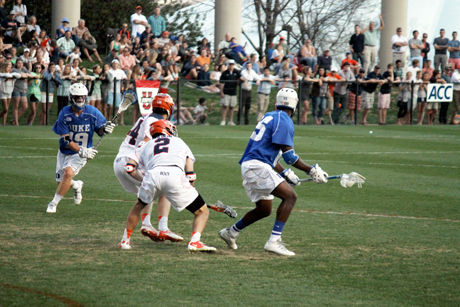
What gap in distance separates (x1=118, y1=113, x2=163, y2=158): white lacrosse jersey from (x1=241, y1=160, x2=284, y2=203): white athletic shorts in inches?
52.2

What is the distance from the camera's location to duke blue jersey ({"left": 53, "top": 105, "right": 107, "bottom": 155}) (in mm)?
9844

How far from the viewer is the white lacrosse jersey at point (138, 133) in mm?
8023

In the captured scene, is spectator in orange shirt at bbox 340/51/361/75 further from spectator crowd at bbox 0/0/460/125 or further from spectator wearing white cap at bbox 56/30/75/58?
spectator wearing white cap at bbox 56/30/75/58

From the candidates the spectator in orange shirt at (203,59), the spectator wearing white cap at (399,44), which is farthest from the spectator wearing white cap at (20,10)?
the spectator wearing white cap at (399,44)

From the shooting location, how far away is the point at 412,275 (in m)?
6.54

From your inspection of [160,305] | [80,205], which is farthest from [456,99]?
[160,305]

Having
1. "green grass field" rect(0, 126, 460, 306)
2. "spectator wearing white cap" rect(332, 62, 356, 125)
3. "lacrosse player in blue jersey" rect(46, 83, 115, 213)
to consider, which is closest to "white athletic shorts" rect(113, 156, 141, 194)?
"green grass field" rect(0, 126, 460, 306)

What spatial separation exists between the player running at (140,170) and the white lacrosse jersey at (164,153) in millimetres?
272

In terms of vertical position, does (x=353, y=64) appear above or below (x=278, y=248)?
above

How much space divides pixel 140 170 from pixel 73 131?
2.19 metres

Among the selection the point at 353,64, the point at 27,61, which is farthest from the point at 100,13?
the point at 353,64

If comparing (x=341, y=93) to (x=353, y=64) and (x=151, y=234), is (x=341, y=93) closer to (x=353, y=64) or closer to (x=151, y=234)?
(x=353, y=64)

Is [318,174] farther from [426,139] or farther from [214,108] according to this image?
[214,108]

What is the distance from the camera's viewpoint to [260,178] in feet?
24.0
